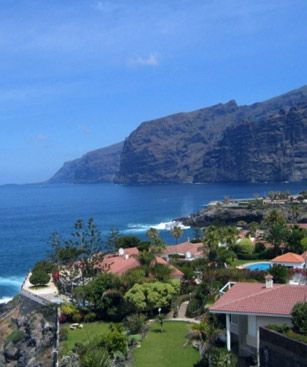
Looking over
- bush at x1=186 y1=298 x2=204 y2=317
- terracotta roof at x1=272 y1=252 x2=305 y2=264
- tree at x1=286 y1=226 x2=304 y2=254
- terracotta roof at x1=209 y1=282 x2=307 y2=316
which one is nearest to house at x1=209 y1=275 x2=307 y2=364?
terracotta roof at x1=209 y1=282 x2=307 y2=316

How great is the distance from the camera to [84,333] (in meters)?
31.9

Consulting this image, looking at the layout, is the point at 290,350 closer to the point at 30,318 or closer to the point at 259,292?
the point at 259,292

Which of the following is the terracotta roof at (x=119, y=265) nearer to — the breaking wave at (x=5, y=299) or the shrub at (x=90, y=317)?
the shrub at (x=90, y=317)

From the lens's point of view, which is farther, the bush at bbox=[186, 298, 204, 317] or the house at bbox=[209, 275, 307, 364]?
the bush at bbox=[186, 298, 204, 317]

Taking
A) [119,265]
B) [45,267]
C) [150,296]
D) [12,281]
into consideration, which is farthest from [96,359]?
[12,281]

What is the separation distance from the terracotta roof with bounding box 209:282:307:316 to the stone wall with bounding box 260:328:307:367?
140cm

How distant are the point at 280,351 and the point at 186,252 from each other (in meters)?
36.2

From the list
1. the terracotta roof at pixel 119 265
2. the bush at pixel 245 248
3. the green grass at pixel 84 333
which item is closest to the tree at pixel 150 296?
the green grass at pixel 84 333

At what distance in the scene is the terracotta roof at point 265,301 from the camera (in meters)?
23.8

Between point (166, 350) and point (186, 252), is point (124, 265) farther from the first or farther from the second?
point (166, 350)

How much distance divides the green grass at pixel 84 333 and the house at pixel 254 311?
23.4 ft

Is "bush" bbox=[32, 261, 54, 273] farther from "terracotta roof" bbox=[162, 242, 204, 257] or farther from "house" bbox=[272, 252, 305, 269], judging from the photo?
"house" bbox=[272, 252, 305, 269]

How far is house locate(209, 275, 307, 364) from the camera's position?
23.7 metres

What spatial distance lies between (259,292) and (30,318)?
675 inches
